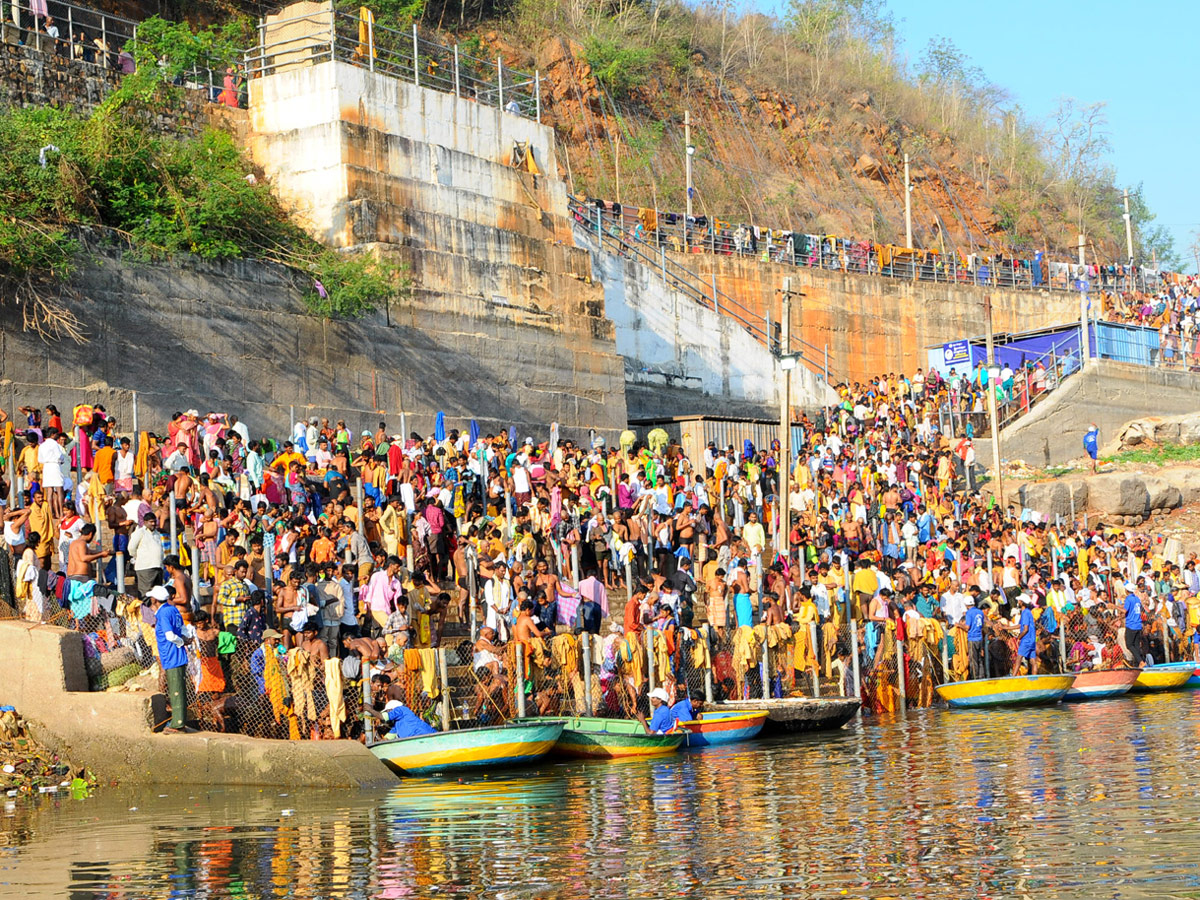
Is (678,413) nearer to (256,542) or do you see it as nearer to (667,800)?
(256,542)

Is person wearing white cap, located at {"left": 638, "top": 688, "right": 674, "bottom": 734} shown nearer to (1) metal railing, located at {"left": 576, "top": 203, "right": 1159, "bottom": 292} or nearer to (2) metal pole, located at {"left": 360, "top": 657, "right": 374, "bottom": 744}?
(2) metal pole, located at {"left": 360, "top": 657, "right": 374, "bottom": 744}

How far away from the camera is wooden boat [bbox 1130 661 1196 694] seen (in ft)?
77.5

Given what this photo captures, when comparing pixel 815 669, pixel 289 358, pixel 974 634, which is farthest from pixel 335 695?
pixel 289 358

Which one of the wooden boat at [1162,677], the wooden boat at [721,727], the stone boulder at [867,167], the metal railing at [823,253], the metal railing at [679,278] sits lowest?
the wooden boat at [1162,677]

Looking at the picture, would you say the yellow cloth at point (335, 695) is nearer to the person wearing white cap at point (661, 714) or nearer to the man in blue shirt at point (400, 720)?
the man in blue shirt at point (400, 720)

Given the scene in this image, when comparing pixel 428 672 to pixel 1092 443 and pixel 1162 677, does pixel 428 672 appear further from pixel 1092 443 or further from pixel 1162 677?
pixel 1092 443

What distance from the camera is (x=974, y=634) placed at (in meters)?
23.2

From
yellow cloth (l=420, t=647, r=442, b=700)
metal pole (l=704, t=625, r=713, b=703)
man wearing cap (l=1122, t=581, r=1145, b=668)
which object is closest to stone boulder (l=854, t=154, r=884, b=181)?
man wearing cap (l=1122, t=581, r=1145, b=668)

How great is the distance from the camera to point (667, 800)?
1417cm

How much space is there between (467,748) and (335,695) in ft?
4.82

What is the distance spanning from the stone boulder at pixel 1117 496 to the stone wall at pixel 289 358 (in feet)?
41.3

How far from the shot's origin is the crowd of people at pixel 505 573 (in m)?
16.3

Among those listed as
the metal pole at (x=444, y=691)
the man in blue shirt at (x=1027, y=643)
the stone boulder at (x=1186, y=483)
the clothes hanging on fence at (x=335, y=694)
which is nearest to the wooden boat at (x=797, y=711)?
the metal pole at (x=444, y=691)

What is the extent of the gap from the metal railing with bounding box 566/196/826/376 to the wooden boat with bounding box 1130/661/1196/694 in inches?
593
